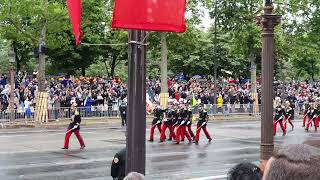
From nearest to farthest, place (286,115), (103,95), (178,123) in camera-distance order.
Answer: (178,123) < (286,115) < (103,95)

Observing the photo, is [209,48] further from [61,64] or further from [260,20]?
[260,20]

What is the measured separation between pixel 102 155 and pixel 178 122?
5280mm

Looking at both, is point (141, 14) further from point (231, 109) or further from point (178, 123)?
point (231, 109)

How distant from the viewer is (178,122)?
71.2 ft

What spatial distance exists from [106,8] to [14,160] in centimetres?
2823

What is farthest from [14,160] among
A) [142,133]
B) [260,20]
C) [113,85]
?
[113,85]

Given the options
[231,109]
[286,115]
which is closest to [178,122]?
[286,115]

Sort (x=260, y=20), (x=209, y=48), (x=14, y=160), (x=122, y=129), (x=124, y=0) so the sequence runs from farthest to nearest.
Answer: (x=209, y=48) → (x=122, y=129) → (x=14, y=160) → (x=260, y=20) → (x=124, y=0)

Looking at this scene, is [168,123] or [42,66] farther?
[42,66]

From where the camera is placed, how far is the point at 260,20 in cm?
951

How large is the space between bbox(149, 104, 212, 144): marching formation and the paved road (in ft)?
2.00

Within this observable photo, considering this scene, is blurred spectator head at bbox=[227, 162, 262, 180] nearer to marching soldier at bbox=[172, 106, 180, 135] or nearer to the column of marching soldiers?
the column of marching soldiers

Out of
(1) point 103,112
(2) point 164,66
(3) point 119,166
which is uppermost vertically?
(2) point 164,66

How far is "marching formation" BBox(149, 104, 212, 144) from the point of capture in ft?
70.7
